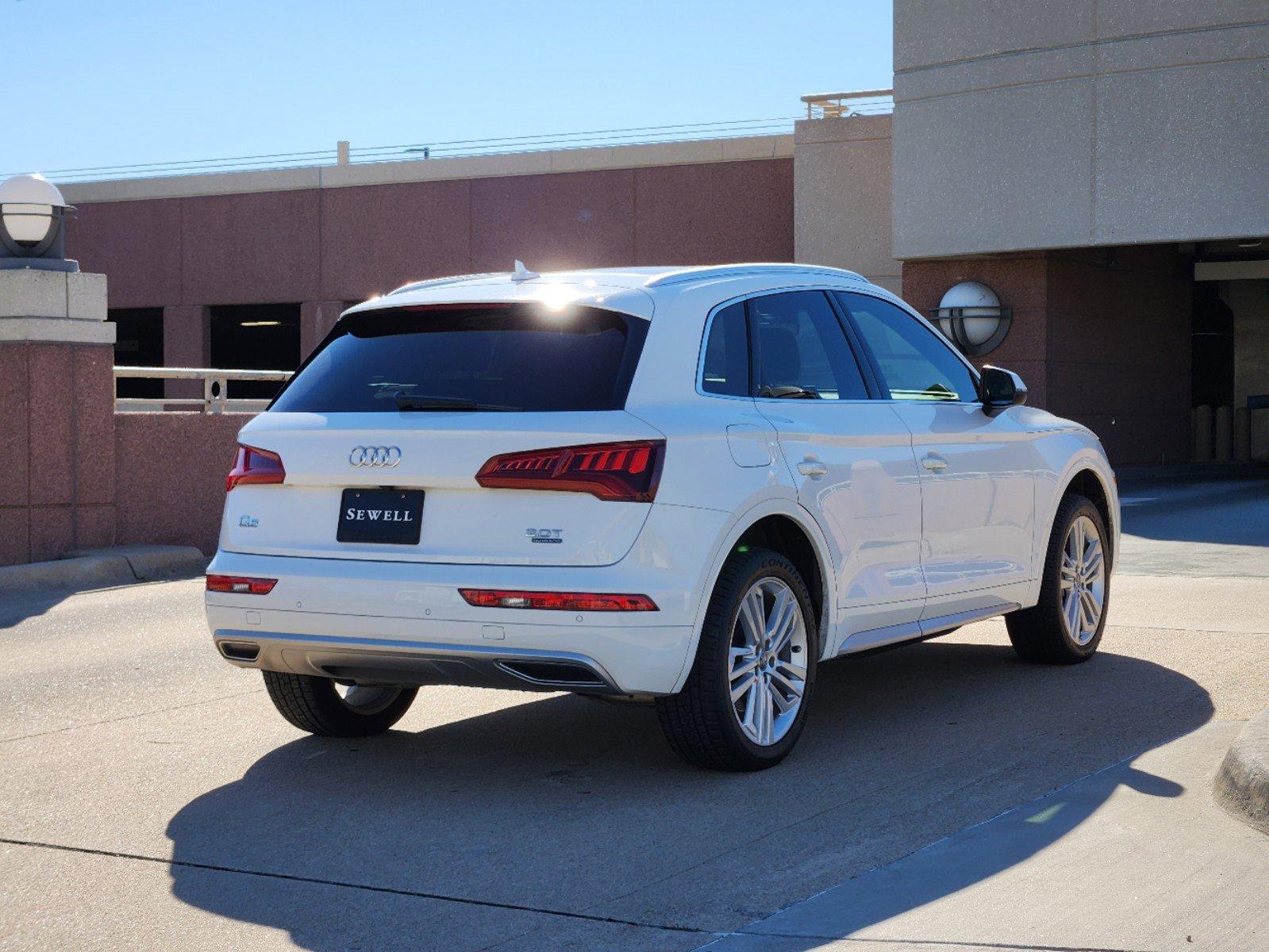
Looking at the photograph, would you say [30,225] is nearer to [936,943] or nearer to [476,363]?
[476,363]

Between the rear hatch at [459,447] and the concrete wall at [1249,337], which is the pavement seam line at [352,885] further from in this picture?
the concrete wall at [1249,337]

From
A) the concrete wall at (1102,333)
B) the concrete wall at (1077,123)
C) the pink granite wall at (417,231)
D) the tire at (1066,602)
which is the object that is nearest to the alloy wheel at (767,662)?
the tire at (1066,602)

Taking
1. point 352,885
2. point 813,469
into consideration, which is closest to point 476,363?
point 813,469

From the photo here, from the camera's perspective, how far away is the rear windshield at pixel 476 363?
5930mm

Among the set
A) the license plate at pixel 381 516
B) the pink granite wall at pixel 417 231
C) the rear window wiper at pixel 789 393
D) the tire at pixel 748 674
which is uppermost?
the pink granite wall at pixel 417 231

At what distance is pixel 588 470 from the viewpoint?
18.7 feet

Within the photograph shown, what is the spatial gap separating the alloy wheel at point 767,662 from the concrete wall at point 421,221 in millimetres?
26028

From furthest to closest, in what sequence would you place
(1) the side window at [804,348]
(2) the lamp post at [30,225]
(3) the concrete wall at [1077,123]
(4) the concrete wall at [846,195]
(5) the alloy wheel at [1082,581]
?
(4) the concrete wall at [846,195]
(3) the concrete wall at [1077,123]
(2) the lamp post at [30,225]
(5) the alloy wheel at [1082,581]
(1) the side window at [804,348]

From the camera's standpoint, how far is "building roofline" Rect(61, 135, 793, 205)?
32.5 metres

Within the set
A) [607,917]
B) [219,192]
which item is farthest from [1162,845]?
[219,192]

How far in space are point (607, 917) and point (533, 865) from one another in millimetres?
562

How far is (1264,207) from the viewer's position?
2492 centimetres

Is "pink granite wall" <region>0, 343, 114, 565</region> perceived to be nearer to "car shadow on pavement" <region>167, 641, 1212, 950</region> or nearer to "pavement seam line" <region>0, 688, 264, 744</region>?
"pavement seam line" <region>0, 688, 264, 744</region>

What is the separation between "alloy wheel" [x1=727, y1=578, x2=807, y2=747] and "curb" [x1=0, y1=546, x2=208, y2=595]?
7.79m
